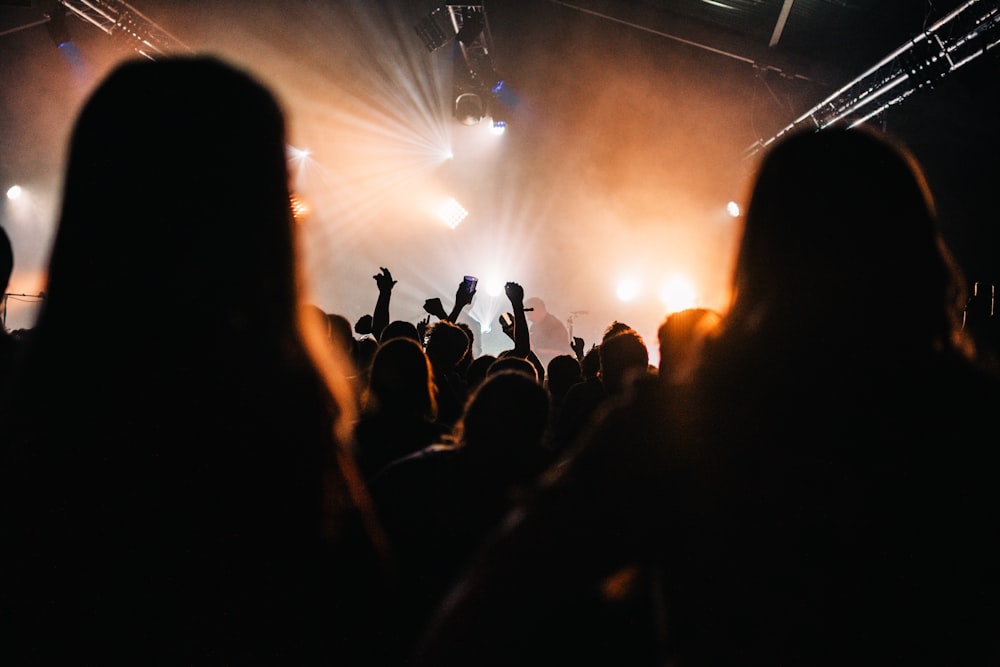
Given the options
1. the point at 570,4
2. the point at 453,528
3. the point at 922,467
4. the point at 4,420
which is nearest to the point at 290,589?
the point at 4,420

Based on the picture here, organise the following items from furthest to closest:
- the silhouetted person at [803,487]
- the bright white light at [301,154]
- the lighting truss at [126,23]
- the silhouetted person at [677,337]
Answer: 1. the bright white light at [301,154]
2. the lighting truss at [126,23]
3. the silhouetted person at [677,337]
4. the silhouetted person at [803,487]

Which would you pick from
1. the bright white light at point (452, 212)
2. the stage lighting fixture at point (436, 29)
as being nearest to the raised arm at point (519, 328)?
the stage lighting fixture at point (436, 29)

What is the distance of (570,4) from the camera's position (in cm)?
982

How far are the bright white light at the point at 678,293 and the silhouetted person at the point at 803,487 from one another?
1631cm

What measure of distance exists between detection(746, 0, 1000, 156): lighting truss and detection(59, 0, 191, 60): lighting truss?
12.9 meters

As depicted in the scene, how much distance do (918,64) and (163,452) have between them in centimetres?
990

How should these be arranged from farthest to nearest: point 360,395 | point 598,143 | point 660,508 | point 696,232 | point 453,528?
point 696,232, point 598,143, point 360,395, point 453,528, point 660,508

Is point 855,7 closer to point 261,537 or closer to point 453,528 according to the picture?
point 453,528

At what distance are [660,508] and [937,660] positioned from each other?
0.70 metres

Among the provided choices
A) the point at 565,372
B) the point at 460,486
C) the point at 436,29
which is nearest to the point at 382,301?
the point at 565,372

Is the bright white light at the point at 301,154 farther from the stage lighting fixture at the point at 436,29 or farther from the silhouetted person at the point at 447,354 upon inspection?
the silhouetted person at the point at 447,354

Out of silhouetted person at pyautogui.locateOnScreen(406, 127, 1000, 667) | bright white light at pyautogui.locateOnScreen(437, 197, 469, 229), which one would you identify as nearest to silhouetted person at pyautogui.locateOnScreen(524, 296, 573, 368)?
bright white light at pyautogui.locateOnScreen(437, 197, 469, 229)

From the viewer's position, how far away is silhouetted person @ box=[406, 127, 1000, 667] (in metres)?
0.68

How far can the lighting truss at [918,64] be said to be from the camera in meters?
5.73
